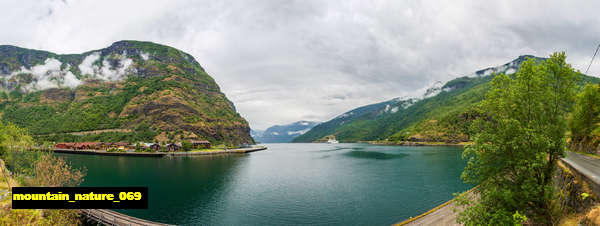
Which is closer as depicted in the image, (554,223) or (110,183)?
(554,223)

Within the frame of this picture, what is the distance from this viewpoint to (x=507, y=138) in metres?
17.7

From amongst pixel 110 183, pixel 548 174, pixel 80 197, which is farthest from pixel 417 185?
pixel 110 183

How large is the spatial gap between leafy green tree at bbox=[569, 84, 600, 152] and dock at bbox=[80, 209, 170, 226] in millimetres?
55853

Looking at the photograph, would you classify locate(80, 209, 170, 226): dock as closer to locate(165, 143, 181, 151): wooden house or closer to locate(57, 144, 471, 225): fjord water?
locate(57, 144, 471, 225): fjord water

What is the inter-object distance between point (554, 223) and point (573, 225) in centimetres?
180

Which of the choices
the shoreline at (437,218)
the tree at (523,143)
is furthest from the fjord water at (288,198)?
the tree at (523,143)

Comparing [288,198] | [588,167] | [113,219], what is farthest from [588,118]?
[113,219]

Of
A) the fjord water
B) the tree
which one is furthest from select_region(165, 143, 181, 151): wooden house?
the tree

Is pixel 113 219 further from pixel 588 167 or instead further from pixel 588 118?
pixel 588 118

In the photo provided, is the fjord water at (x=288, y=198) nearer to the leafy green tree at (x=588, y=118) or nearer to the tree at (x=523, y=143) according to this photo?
the tree at (x=523, y=143)

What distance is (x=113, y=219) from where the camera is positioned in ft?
92.9

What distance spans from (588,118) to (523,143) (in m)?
32.0

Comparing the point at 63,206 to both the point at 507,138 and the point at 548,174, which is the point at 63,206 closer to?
the point at 507,138

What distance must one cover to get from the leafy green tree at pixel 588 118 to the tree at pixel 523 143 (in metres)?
21.8
